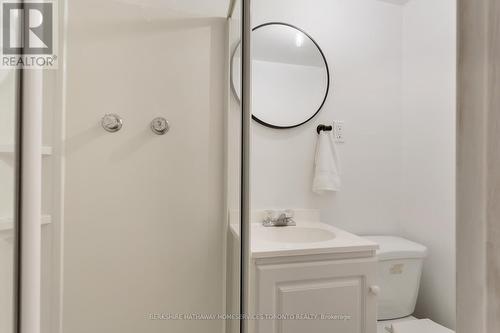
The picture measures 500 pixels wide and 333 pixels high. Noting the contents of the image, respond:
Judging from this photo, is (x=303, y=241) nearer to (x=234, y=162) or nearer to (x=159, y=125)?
(x=234, y=162)

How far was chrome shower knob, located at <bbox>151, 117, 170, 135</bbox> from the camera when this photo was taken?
0.84 meters

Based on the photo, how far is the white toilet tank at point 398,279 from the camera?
123cm

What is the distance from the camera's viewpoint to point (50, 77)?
682 mm

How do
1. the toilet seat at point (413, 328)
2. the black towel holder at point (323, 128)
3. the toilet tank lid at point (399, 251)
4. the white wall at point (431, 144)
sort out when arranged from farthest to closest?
the black towel holder at point (323, 128)
the white wall at point (431, 144)
the toilet tank lid at point (399, 251)
the toilet seat at point (413, 328)

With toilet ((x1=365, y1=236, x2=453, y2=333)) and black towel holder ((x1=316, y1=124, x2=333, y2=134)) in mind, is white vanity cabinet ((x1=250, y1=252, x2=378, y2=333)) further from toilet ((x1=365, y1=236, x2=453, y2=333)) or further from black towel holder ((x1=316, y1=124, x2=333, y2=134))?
black towel holder ((x1=316, y1=124, x2=333, y2=134))

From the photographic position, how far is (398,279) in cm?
125

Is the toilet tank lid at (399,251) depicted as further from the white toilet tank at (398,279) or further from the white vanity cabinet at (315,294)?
the white vanity cabinet at (315,294)

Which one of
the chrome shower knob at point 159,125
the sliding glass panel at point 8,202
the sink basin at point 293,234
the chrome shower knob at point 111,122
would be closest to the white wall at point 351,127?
the sink basin at point 293,234

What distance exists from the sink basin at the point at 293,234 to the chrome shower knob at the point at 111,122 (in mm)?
791

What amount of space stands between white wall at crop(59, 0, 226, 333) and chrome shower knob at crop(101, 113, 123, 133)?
15mm

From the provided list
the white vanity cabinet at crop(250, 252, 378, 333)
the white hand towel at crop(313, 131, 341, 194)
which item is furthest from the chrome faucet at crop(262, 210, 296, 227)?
the white vanity cabinet at crop(250, 252, 378, 333)

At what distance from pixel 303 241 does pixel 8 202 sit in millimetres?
1149

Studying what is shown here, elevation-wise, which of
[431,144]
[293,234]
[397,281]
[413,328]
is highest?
[431,144]

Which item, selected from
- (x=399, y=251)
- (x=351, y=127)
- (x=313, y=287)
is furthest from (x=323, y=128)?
(x=313, y=287)
